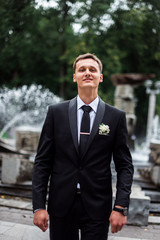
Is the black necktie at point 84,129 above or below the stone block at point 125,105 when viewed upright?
below

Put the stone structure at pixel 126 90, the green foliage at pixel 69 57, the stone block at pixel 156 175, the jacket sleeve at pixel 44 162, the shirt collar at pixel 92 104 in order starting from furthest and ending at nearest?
the green foliage at pixel 69 57, the stone structure at pixel 126 90, the stone block at pixel 156 175, the shirt collar at pixel 92 104, the jacket sleeve at pixel 44 162

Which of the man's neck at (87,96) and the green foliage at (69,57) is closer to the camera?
the man's neck at (87,96)

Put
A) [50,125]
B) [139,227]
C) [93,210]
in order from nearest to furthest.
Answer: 1. [93,210]
2. [50,125]
3. [139,227]

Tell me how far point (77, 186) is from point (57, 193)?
18 centimetres

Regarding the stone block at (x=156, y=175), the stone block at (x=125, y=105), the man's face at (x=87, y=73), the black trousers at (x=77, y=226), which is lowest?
the stone block at (x=156, y=175)

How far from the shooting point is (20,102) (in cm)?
1995

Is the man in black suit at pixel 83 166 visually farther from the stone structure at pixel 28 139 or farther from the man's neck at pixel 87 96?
the stone structure at pixel 28 139

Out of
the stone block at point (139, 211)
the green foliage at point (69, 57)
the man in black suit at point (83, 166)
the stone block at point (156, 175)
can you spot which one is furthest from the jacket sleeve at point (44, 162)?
the green foliage at point (69, 57)

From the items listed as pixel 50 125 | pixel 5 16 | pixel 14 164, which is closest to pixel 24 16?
pixel 5 16

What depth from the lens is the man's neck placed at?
7.32 ft

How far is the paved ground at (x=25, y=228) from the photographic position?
11.6 ft

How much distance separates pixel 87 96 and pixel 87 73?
19cm

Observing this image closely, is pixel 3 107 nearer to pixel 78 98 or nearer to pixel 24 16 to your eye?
pixel 24 16

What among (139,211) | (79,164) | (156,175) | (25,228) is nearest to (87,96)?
(79,164)
